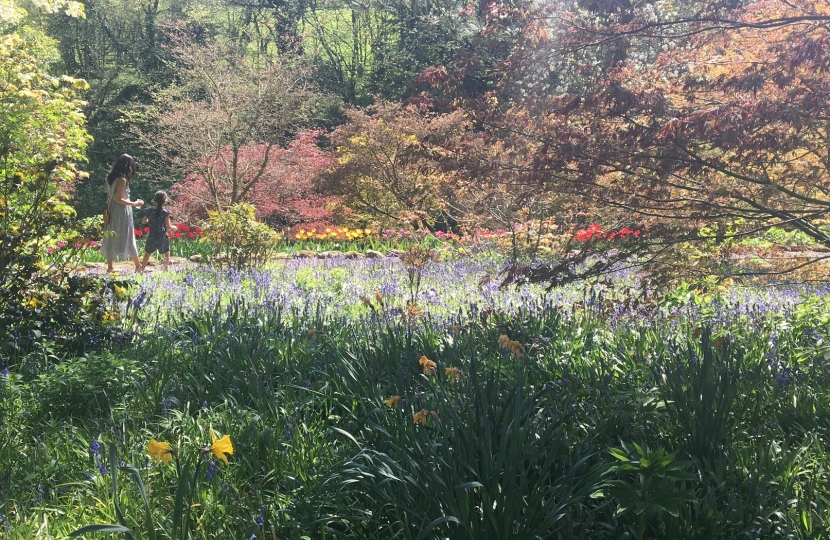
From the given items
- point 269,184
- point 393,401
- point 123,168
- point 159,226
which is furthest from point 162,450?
point 269,184

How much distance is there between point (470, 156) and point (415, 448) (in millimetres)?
2869

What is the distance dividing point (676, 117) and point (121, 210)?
29.4ft

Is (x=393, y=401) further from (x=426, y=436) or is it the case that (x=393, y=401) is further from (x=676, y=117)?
(x=676, y=117)

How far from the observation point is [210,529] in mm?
2457

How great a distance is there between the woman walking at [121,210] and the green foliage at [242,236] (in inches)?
53.4

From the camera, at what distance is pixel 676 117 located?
388 centimetres

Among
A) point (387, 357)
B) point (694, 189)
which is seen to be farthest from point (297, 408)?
point (694, 189)

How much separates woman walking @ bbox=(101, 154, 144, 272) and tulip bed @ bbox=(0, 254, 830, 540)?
19.7 ft

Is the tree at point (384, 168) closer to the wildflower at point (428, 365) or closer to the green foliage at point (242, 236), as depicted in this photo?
the green foliage at point (242, 236)

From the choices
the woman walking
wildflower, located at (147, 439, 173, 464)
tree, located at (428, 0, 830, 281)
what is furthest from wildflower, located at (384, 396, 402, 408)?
the woman walking

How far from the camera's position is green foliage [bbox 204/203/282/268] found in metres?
9.49

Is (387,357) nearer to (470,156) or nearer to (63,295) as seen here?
(470,156)

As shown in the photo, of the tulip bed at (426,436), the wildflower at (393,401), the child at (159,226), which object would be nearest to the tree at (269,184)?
→ the child at (159,226)

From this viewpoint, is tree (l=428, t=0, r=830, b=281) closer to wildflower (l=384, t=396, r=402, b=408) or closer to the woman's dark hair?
wildflower (l=384, t=396, r=402, b=408)
